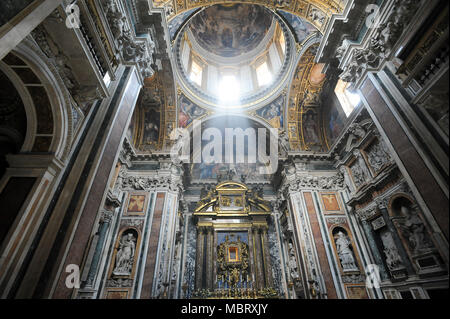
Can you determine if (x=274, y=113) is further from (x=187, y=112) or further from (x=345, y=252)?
(x=345, y=252)

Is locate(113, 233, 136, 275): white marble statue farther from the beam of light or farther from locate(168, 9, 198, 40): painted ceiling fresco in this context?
the beam of light

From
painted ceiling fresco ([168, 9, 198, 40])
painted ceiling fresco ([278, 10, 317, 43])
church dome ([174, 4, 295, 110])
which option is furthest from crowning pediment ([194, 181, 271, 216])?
painted ceiling fresco ([278, 10, 317, 43])

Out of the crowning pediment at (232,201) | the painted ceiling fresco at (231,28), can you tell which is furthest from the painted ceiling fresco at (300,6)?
the crowning pediment at (232,201)

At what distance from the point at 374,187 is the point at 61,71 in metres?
9.59

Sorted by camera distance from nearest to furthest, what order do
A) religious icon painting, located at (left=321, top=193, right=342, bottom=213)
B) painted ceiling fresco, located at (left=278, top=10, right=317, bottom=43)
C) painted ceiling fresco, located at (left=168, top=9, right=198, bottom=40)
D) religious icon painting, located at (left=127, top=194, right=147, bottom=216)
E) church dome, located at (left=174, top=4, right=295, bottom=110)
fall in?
painted ceiling fresco, located at (left=168, top=9, right=198, bottom=40)
religious icon painting, located at (left=127, top=194, right=147, bottom=216)
painted ceiling fresco, located at (left=278, top=10, right=317, bottom=43)
religious icon painting, located at (left=321, top=193, right=342, bottom=213)
church dome, located at (left=174, top=4, right=295, bottom=110)

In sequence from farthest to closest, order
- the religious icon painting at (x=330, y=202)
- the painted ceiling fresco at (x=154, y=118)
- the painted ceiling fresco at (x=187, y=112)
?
1. the painted ceiling fresco at (x=187, y=112)
2. the painted ceiling fresco at (x=154, y=118)
3. the religious icon painting at (x=330, y=202)

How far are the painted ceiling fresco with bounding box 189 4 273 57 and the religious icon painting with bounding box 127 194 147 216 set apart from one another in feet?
36.3

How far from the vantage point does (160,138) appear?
10.8 metres

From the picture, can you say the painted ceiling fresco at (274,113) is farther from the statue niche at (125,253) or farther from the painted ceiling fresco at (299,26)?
the statue niche at (125,253)

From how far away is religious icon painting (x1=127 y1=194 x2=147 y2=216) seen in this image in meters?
9.12

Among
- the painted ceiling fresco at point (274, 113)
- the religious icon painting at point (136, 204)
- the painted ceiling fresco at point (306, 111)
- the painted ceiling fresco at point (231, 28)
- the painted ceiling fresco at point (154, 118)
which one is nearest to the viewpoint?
the religious icon painting at point (136, 204)

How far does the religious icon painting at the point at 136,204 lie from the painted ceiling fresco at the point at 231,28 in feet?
36.3

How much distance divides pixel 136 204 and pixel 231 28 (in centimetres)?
1355

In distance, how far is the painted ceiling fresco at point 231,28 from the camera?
13.9 m
